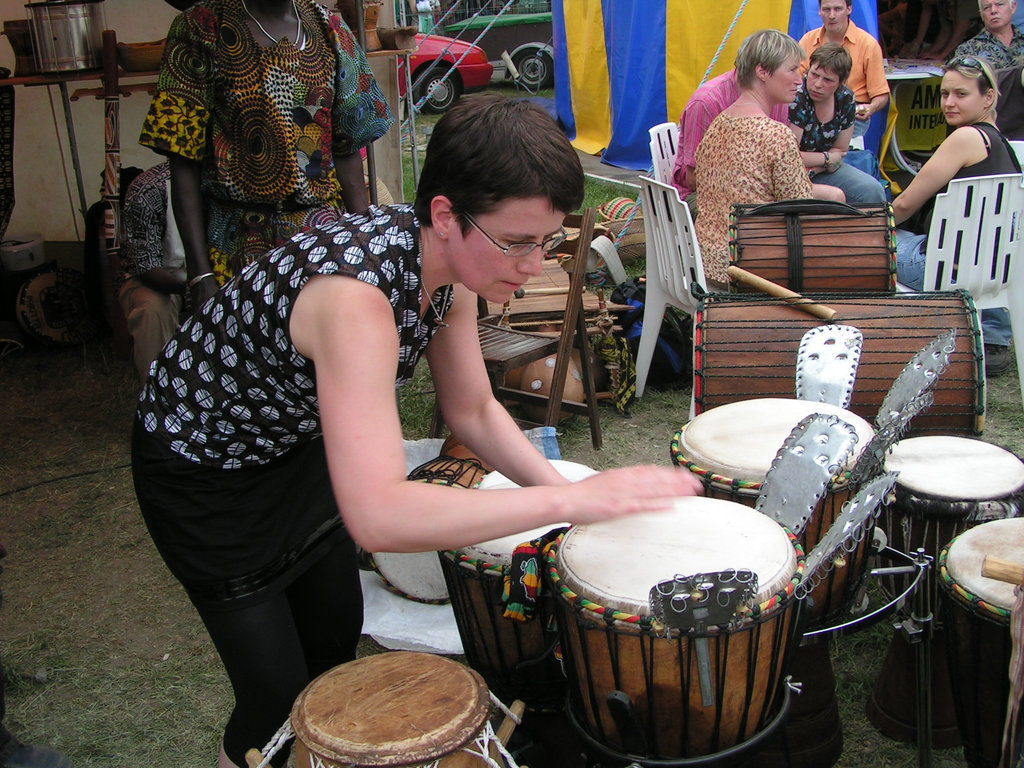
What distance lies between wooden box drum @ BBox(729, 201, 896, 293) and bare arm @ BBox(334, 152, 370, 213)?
5.49 ft

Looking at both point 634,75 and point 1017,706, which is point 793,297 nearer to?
point 1017,706

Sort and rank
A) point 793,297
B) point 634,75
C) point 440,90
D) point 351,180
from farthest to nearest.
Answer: point 440,90 → point 634,75 → point 793,297 → point 351,180

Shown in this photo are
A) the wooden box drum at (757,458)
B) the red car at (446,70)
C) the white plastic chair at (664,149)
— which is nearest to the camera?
the wooden box drum at (757,458)

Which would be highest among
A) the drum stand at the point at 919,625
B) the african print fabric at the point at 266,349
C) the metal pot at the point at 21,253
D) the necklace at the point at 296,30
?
the necklace at the point at 296,30

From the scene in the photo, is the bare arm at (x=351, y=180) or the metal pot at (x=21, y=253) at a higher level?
the bare arm at (x=351, y=180)

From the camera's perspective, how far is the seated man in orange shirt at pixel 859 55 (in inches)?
260

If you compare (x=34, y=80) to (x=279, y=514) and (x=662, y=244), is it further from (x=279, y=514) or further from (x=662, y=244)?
(x=279, y=514)

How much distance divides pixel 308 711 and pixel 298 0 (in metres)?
2.07

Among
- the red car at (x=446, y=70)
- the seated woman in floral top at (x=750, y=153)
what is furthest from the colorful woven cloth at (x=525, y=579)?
the red car at (x=446, y=70)

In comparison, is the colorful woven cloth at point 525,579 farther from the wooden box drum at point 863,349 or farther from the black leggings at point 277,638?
the wooden box drum at point 863,349

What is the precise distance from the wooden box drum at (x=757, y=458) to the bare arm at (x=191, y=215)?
56.9 inches

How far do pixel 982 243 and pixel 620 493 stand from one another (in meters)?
3.59

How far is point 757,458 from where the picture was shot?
6.84 feet

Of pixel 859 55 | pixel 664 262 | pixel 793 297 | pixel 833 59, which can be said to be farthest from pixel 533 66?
pixel 793 297
